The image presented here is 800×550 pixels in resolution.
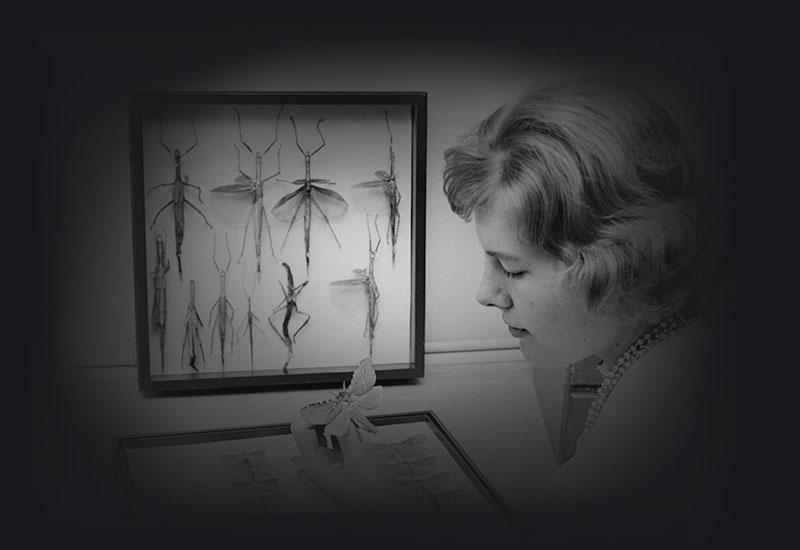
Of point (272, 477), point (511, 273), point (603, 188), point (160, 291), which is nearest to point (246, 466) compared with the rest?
point (272, 477)

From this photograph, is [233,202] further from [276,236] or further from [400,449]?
[400,449]

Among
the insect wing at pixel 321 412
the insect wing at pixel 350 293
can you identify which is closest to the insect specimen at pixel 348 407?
the insect wing at pixel 321 412

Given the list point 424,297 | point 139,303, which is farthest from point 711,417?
point 139,303

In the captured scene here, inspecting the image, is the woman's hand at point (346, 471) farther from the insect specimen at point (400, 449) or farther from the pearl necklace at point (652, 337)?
the pearl necklace at point (652, 337)

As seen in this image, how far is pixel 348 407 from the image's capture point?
44.8 inches

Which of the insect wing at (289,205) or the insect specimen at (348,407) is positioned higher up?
the insect wing at (289,205)

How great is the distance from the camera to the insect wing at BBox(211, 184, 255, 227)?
1.25 m

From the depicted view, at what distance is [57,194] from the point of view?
118 cm

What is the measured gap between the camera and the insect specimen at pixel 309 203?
4.18 feet

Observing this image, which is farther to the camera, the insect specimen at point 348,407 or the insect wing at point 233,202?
the insect wing at point 233,202

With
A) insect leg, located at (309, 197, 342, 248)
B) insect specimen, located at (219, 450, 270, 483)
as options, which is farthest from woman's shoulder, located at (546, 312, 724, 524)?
insect leg, located at (309, 197, 342, 248)

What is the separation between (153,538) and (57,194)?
16.5 inches

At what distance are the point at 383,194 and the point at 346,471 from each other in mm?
386

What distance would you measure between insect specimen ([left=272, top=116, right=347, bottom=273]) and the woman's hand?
281mm
